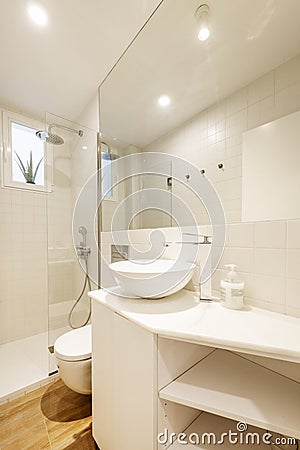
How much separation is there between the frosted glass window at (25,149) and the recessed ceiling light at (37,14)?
3.59ft

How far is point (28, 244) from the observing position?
85.0 inches

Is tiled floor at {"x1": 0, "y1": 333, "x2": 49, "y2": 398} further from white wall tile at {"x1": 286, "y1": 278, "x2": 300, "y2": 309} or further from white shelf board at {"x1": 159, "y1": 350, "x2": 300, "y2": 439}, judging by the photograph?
white wall tile at {"x1": 286, "y1": 278, "x2": 300, "y2": 309}

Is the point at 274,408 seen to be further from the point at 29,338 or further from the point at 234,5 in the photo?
the point at 29,338

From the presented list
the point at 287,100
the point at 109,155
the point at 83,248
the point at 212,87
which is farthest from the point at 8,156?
the point at 287,100

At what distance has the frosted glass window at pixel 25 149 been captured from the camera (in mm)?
2094

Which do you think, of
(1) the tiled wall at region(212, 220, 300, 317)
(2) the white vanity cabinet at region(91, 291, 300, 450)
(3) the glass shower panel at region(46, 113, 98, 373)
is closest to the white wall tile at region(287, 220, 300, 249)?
(1) the tiled wall at region(212, 220, 300, 317)

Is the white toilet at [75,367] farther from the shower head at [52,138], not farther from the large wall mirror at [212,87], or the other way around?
the shower head at [52,138]

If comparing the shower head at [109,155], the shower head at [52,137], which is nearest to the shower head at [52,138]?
the shower head at [52,137]

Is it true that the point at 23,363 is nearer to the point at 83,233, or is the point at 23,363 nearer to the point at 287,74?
the point at 83,233

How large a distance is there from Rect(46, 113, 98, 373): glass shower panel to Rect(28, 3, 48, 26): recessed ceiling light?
74 cm

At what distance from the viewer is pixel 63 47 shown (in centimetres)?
143

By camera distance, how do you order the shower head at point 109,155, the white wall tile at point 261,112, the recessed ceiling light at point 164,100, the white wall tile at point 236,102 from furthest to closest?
the shower head at point 109,155
the recessed ceiling light at point 164,100
the white wall tile at point 236,102
the white wall tile at point 261,112

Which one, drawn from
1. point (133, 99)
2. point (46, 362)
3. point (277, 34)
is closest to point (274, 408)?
point (277, 34)

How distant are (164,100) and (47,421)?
84.7 inches
